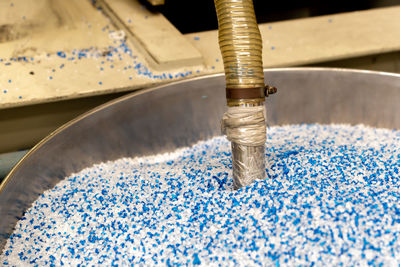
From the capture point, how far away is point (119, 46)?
1.44m

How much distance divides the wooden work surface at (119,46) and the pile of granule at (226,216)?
14.1 inches

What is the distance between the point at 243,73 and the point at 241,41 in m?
0.06

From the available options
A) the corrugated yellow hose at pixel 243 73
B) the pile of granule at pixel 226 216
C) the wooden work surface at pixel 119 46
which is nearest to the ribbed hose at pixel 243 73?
the corrugated yellow hose at pixel 243 73

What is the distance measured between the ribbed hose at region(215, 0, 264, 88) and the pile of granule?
211 millimetres

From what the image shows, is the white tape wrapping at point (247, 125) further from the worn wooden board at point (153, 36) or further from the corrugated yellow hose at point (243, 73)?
the worn wooden board at point (153, 36)

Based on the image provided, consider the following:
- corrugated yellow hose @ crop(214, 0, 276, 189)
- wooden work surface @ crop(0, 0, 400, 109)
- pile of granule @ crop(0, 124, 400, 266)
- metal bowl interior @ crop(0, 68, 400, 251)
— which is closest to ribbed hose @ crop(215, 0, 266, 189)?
corrugated yellow hose @ crop(214, 0, 276, 189)

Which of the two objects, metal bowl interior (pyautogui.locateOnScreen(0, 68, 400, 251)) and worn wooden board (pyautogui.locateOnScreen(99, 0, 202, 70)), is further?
worn wooden board (pyautogui.locateOnScreen(99, 0, 202, 70))

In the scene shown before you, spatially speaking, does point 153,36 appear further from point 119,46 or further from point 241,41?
point 241,41

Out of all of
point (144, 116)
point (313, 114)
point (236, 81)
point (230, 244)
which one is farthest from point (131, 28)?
point (230, 244)

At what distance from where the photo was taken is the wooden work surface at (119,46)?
1.22 meters

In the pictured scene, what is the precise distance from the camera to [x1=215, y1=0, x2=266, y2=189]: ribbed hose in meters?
0.76

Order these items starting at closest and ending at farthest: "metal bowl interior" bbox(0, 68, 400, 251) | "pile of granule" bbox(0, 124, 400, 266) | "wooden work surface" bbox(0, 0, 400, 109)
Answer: "pile of granule" bbox(0, 124, 400, 266)
"metal bowl interior" bbox(0, 68, 400, 251)
"wooden work surface" bbox(0, 0, 400, 109)

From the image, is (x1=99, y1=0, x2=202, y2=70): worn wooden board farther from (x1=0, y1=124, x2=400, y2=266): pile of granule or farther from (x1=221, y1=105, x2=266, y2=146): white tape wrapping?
(x1=221, y1=105, x2=266, y2=146): white tape wrapping

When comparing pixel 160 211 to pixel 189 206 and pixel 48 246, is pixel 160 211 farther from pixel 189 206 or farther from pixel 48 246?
pixel 48 246
